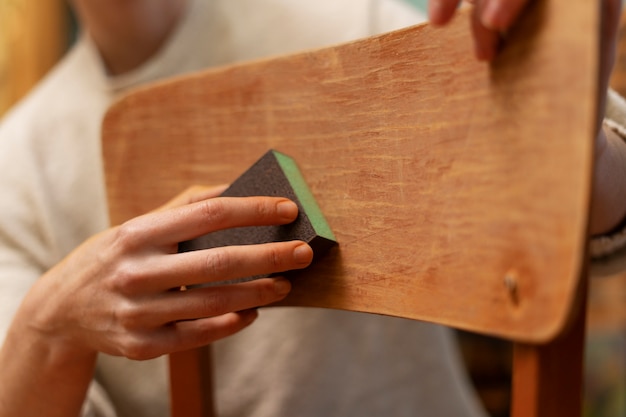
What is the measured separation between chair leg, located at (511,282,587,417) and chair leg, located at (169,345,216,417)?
290 millimetres

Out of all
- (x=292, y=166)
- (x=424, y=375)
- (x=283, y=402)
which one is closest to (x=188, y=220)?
(x=292, y=166)

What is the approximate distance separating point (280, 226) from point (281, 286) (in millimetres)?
45

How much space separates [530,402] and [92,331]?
0.32 m

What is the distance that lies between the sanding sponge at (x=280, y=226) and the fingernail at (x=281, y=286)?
1.2 inches

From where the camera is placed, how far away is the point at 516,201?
Answer: 0.33 meters

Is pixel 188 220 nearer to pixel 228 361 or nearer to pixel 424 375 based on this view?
pixel 228 361

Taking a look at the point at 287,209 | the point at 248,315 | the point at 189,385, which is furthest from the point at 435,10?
the point at 189,385

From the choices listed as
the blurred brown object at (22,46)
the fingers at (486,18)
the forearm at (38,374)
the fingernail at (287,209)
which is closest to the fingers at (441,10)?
the fingers at (486,18)

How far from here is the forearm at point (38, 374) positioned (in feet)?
1.67

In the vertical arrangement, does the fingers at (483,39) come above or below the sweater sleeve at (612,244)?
above

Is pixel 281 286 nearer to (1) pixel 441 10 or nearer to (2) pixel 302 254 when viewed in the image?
(2) pixel 302 254

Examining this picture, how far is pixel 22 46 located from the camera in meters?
1.21

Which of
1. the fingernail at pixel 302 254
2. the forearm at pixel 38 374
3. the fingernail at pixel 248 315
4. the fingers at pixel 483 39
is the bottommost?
the forearm at pixel 38 374

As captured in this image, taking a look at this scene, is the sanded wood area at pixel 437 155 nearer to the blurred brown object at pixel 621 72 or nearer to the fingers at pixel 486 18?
the fingers at pixel 486 18
